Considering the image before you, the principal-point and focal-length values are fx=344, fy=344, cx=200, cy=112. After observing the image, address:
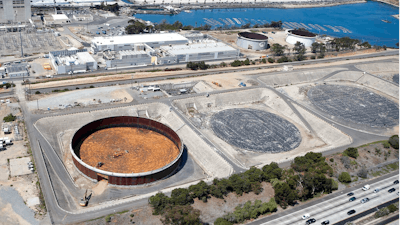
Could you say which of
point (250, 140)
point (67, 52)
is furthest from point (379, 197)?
point (67, 52)

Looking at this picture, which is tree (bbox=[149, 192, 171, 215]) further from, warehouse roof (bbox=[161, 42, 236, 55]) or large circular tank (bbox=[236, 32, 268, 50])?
large circular tank (bbox=[236, 32, 268, 50])

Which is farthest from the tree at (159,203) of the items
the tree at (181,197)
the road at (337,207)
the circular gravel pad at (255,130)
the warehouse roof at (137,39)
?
the warehouse roof at (137,39)

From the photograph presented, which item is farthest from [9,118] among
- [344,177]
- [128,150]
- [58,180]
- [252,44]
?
[252,44]

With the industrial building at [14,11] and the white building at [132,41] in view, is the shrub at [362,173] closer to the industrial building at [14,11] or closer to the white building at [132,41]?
the white building at [132,41]

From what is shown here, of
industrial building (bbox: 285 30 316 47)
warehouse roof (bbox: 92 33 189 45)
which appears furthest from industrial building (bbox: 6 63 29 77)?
industrial building (bbox: 285 30 316 47)

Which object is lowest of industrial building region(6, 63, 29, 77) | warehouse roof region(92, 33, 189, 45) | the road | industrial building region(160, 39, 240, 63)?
the road

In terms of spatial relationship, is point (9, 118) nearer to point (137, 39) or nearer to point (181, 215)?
point (181, 215)
